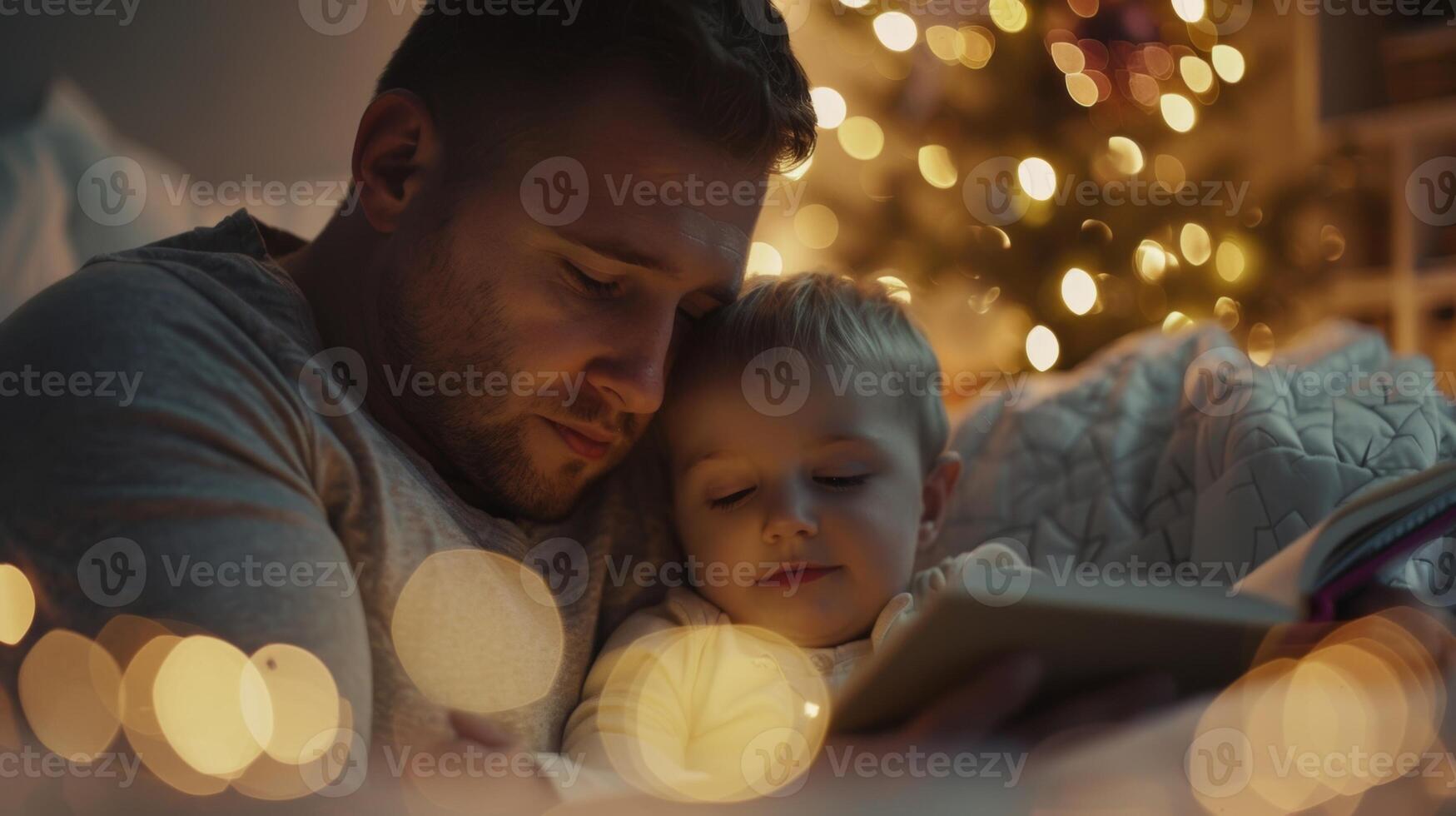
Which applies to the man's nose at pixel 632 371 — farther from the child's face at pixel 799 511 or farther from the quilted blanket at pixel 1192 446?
the quilted blanket at pixel 1192 446

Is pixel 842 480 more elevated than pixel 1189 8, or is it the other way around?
pixel 1189 8

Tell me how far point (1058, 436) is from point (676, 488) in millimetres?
538

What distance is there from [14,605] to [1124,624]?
25.7 inches

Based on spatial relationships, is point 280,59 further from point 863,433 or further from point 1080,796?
point 1080,796

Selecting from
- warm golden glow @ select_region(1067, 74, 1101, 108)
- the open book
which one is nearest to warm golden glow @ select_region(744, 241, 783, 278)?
warm golden glow @ select_region(1067, 74, 1101, 108)

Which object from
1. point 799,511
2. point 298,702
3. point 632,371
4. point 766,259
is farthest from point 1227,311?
point 298,702

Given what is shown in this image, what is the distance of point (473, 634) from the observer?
33.0 inches

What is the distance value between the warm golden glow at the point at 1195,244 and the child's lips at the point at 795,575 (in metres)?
2.03

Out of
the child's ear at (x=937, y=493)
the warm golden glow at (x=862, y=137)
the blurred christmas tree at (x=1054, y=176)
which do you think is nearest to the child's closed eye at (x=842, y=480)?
the child's ear at (x=937, y=493)

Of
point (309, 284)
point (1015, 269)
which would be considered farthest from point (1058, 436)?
point (1015, 269)

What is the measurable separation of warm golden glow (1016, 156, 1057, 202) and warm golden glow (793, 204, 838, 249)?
1.58 feet

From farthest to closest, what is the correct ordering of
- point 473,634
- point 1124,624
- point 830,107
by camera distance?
point 830,107 < point 473,634 < point 1124,624

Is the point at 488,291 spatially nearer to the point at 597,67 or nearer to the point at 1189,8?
the point at 597,67

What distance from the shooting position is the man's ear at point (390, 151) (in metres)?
1.01
